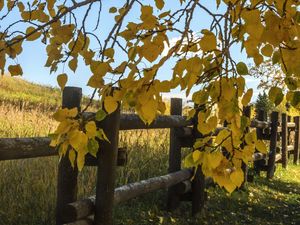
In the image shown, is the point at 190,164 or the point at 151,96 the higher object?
the point at 151,96

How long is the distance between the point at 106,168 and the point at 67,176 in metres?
0.35

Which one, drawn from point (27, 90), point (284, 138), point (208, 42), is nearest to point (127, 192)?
point (208, 42)

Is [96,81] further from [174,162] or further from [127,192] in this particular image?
[174,162]

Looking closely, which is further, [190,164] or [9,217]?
[9,217]

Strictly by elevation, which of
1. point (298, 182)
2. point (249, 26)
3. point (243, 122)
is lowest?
point (298, 182)

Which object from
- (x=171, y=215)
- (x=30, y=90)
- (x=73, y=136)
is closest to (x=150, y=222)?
(x=171, y=215)

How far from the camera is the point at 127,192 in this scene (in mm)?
4684

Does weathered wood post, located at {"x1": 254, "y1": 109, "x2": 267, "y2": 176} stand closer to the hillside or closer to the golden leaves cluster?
the golden leaves cluster

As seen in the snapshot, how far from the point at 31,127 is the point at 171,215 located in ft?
14.2

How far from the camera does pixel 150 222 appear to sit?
553 centimetres

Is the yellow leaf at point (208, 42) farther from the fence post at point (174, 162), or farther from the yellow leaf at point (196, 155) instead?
the fence post at point (174, 162)

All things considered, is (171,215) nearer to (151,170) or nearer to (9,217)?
(151,170)

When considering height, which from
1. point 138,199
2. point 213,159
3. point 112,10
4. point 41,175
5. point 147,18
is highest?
point 112,10

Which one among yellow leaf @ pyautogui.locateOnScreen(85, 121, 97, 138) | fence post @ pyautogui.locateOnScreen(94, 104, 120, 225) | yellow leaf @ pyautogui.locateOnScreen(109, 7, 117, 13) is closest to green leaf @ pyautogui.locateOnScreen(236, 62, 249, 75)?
yellow leaf @ pyautogui.locateOnScreen(85, 121, 97, 138)
